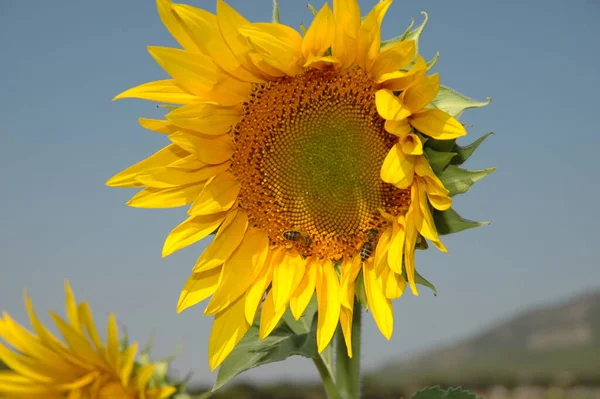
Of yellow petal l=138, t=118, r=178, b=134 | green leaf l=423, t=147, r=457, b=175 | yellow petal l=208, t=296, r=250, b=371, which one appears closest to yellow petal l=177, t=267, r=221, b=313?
yellow petal l=208, t=296, r=250, b=371

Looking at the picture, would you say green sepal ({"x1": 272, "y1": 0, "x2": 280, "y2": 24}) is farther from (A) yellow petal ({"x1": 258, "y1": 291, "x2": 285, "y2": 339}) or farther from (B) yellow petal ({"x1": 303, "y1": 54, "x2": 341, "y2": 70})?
(A) yellow petal ({"x1": 258, "y1": 291, "x2": 285, "y2": 339})

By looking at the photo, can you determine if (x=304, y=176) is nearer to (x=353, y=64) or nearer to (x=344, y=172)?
(x=344, y=172)

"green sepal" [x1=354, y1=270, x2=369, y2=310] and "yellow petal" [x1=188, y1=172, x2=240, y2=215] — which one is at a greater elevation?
"yellow petal" [x1=188, y1=172, x2=240, y2=215]

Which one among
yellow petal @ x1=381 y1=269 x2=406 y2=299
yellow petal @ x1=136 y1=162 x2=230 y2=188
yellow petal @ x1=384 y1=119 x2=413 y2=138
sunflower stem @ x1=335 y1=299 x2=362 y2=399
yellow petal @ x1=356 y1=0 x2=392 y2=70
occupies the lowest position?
sunflower stem @ x1=335 y1=299 x2=362 y2=399

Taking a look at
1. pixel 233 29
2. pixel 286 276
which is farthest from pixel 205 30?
pixel 286 276

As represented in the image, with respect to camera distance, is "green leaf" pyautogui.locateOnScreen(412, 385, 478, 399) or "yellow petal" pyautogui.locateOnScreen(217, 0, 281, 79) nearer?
"yellow petal" pyautogui.locateOnScreen(217, 0, 281, 79)

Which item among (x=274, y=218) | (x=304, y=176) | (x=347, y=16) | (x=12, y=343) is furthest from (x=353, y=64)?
(x=12, y=343)
